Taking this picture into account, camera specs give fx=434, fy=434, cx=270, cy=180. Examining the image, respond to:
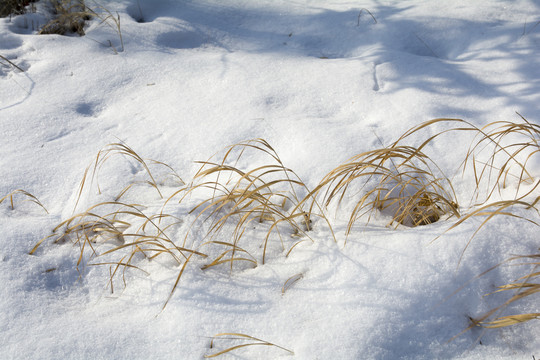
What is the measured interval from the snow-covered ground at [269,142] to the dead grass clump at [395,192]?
5 centimetres

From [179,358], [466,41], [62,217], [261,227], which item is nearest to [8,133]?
[62,217]

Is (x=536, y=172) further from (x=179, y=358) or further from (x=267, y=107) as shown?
(x=179, y=358)

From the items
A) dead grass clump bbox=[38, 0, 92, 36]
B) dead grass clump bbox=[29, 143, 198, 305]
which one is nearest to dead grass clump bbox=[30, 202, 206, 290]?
dead grass clump bbox=[29, 143, 198, 305]

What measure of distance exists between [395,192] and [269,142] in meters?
0.57

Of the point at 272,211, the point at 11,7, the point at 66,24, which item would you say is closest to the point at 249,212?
the point at 272,211

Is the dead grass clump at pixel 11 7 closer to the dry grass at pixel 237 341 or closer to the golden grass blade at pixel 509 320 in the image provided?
the dry grass at pixel 237 341

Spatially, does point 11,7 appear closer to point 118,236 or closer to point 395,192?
point 118,236

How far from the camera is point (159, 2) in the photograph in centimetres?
285

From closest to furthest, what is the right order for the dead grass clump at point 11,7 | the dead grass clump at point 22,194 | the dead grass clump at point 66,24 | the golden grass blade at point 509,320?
the golden grass blade at point 509,320 < the dead grass clump at point 22,194 < the dead grass clump at point 66,24 < the dead grass clump at point 11,7

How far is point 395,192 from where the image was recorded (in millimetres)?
1512

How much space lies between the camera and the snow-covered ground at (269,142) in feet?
3.61

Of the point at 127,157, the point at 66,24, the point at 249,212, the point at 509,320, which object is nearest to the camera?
the point at 509,320

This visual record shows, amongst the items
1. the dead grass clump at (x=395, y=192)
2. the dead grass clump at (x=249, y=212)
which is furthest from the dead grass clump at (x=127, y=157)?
the dead grass clump at (x=395, y=192)

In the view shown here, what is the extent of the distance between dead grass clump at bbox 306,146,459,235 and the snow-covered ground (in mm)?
50
